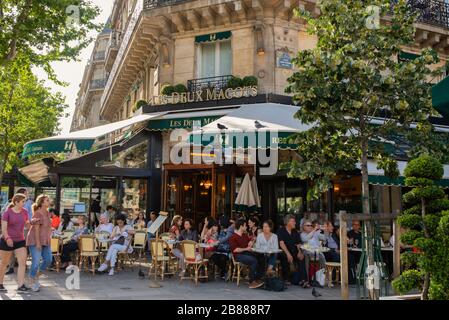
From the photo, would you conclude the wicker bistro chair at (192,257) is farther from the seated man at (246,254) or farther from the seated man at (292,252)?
the seated man at (292,252)

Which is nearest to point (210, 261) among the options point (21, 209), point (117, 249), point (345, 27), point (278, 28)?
point (117, 249)

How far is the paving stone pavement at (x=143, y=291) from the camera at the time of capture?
7.13 metres

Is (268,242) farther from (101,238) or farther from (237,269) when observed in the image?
(101,238)

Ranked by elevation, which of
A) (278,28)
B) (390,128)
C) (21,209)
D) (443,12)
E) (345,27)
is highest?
(443,12)

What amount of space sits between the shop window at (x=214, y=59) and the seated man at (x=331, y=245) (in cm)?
621

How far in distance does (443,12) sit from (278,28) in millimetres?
6425

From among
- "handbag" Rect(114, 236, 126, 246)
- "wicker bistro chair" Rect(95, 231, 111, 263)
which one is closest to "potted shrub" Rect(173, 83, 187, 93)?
"wicker bistro chair" Rect(95, 231, 111, 263)

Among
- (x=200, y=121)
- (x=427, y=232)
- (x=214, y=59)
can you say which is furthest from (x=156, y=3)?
(x=427, y=232)

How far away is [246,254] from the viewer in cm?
863

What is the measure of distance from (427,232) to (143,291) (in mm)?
5028

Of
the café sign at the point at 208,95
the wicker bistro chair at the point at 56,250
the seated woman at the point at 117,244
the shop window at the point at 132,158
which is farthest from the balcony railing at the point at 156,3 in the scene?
the wicker bistro chair at the point at 56,250

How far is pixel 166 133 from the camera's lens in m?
14.1

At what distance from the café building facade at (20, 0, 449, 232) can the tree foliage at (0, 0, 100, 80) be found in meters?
2.29
